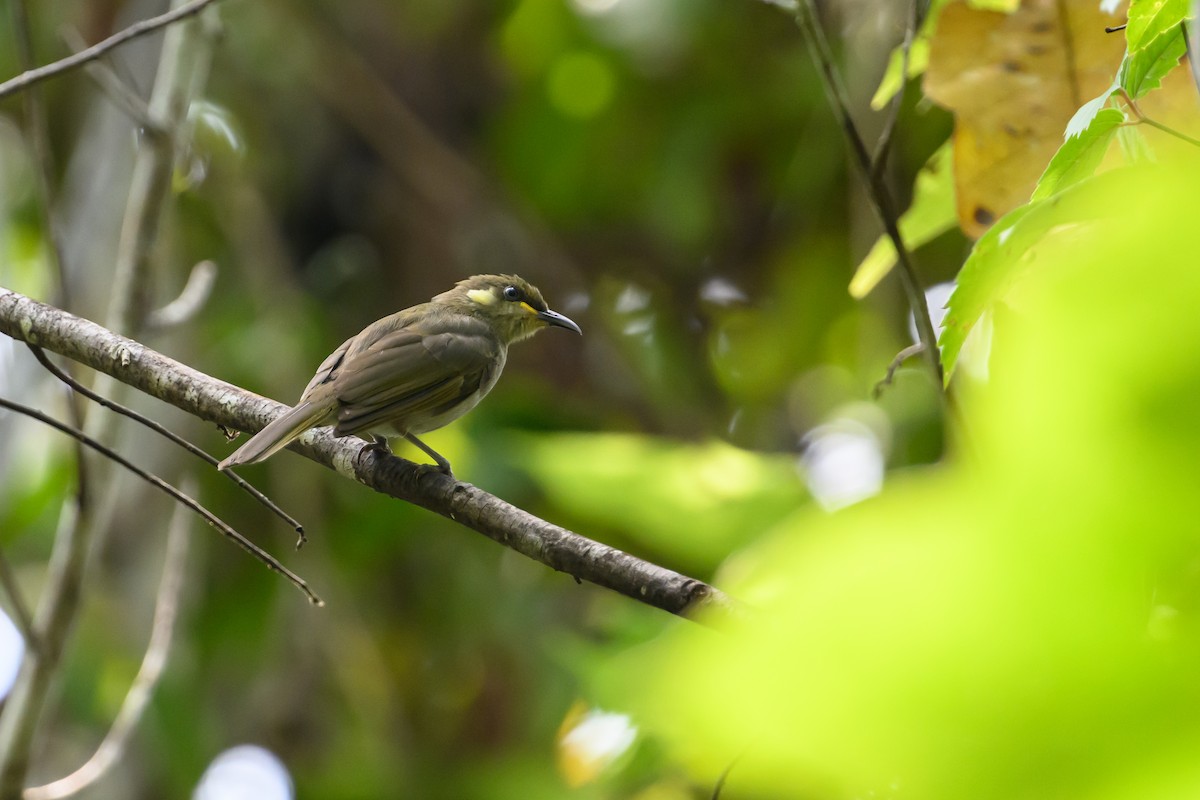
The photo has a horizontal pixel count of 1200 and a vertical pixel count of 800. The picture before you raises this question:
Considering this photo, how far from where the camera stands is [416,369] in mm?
4031

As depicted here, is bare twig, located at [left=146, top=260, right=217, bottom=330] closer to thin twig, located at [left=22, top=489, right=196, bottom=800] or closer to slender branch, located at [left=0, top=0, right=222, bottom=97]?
thin twig, located at [left=22, top=489, right=196, bottom=800]

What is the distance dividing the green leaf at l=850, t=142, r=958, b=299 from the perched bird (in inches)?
48.7

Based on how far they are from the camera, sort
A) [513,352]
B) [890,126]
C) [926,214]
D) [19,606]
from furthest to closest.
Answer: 1. [513,352]
2. [19,606]
3. [926,214]
4. [890,126]

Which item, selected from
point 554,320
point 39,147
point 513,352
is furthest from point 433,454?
point 513,352

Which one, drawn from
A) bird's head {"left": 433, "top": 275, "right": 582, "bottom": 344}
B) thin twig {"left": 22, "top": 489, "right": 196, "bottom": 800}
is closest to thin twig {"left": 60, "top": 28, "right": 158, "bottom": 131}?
thin twig {"left": 22, "top": 489, "right": 196, "bottom": 800}

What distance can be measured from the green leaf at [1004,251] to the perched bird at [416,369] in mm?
1806

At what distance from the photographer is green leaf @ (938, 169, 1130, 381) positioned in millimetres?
1468

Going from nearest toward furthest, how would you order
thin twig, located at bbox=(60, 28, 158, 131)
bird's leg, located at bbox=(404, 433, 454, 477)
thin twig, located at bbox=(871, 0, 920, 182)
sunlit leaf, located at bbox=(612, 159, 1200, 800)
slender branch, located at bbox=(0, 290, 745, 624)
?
1. sunlit leaf, located at bbox=(612, 159, 1200, 800)
2. slender branch, located at bbox=(0, 290, 745, 624)
3. thin twig, located at bbox=(871, 0, 920, 182)
4. bird's leg, located at bbox=(404, 433, 454, 477)
5. thin twig, located at bbox=(60, 28, 158, 131)

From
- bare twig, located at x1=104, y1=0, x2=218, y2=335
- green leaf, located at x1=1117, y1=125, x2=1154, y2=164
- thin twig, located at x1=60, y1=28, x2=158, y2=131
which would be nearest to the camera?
green leaf, located at x1=1117, y1=125, x2=1154, y2=164

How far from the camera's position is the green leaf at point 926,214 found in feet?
9.57

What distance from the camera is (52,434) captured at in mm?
5984

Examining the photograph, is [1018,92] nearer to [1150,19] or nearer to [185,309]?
[1150,19]

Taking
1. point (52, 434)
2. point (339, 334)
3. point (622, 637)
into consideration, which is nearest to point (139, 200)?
point (622, 637)

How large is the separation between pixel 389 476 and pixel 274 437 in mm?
312
